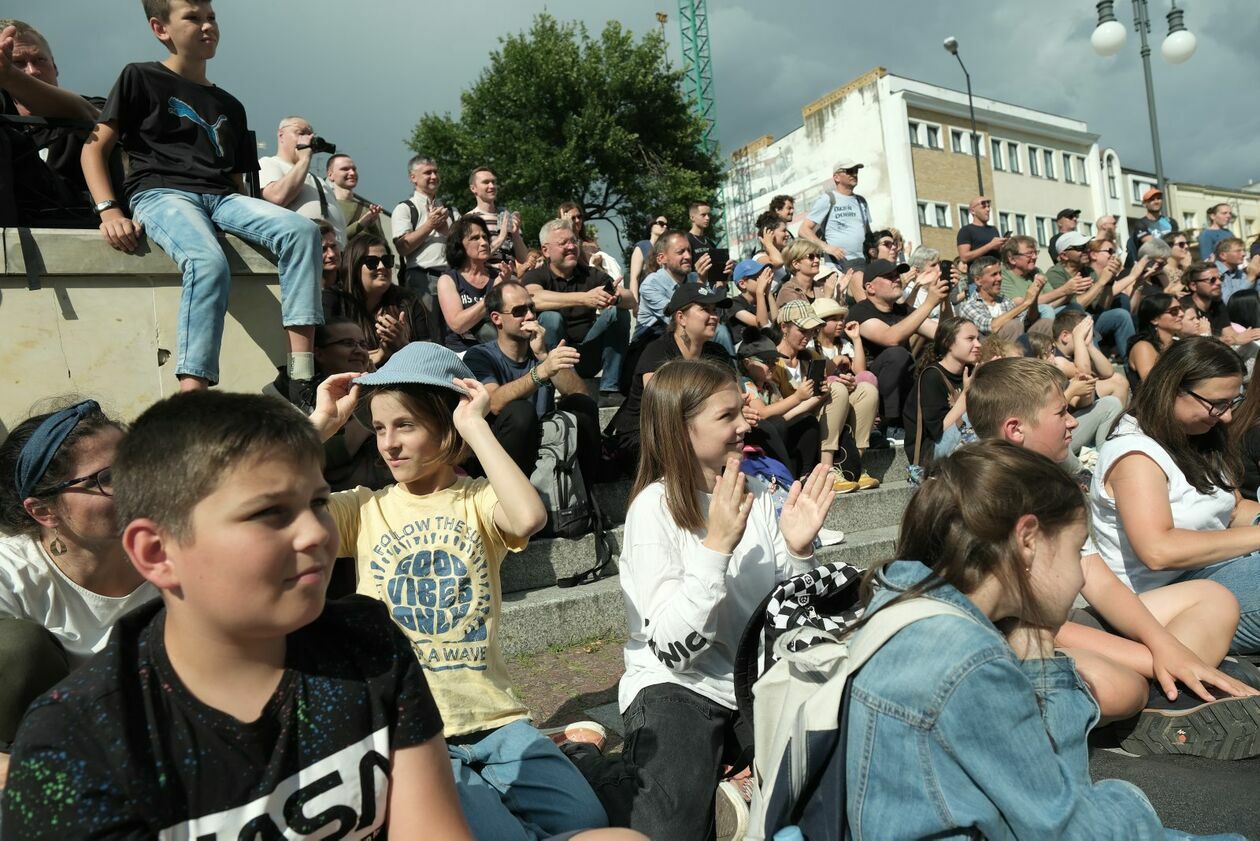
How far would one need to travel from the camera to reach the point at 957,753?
6.31 ft

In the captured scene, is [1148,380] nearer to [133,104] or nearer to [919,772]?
[919,772]

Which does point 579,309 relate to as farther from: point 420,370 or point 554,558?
point 420,370

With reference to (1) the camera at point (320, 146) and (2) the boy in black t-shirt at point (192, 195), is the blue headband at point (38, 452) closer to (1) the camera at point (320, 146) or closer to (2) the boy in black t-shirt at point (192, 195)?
(2) the boy in black t-shirt at point (192, 195)

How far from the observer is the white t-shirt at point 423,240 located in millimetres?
8141

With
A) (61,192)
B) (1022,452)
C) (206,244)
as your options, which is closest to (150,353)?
(206,244)

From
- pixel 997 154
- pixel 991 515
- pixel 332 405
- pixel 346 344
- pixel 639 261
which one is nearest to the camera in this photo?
pixel 991 515

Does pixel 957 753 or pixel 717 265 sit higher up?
pixel 717 265

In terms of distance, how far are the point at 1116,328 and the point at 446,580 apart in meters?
10.2

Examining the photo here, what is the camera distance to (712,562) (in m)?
2.87

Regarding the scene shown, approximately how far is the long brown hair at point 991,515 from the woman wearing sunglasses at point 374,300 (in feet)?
13.4

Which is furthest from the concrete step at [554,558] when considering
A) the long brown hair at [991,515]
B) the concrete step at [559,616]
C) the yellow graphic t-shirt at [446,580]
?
the long brown hair at [991,515]

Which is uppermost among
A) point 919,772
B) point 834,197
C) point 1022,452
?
point 834,197

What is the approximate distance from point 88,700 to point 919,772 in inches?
62.8

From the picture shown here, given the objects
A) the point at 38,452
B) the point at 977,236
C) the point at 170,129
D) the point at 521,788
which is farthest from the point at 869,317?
the point at 38,452
